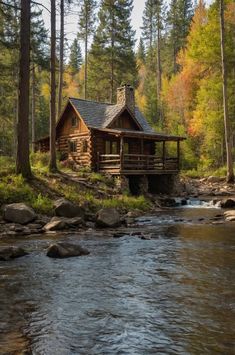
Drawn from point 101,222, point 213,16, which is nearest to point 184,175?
point 213,16

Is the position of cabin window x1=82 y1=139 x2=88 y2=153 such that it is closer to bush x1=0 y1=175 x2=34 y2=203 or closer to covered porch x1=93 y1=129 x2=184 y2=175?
covered porch x1=93 y1=129 x2=184 y2=175

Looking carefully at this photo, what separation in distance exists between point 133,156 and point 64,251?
52.7 ft

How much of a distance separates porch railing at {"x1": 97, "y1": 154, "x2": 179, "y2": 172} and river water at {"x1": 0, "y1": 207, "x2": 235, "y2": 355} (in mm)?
12189

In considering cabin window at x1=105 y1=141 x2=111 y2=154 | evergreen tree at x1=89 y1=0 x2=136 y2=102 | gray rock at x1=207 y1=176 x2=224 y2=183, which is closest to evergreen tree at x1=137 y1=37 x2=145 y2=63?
evergreen tree at x1=89 y1=0 x2=136 y2=102

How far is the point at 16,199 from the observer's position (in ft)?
52.3

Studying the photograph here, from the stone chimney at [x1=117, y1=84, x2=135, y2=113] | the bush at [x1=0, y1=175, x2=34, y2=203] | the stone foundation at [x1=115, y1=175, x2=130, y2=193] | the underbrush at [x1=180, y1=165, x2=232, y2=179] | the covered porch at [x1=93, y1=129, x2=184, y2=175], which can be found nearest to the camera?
the bush at [x1=0, y1=175, x2=34, y2=203]

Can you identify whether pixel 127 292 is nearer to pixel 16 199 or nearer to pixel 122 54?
pixel 16 199

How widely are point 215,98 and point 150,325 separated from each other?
98.8 feet

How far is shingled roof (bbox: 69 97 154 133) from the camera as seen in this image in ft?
91.8

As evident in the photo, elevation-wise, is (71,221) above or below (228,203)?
below

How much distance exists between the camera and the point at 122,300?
6.93 metres

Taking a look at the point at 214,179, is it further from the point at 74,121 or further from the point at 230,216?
the point at 230,216

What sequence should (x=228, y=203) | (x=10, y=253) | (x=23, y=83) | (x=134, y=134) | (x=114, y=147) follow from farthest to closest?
(x=114, y=147), (x=134, y=134), (x=228, y=203), (x=23, y=83), (x=10, y=253)

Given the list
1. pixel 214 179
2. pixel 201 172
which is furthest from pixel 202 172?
pixel 214 179
